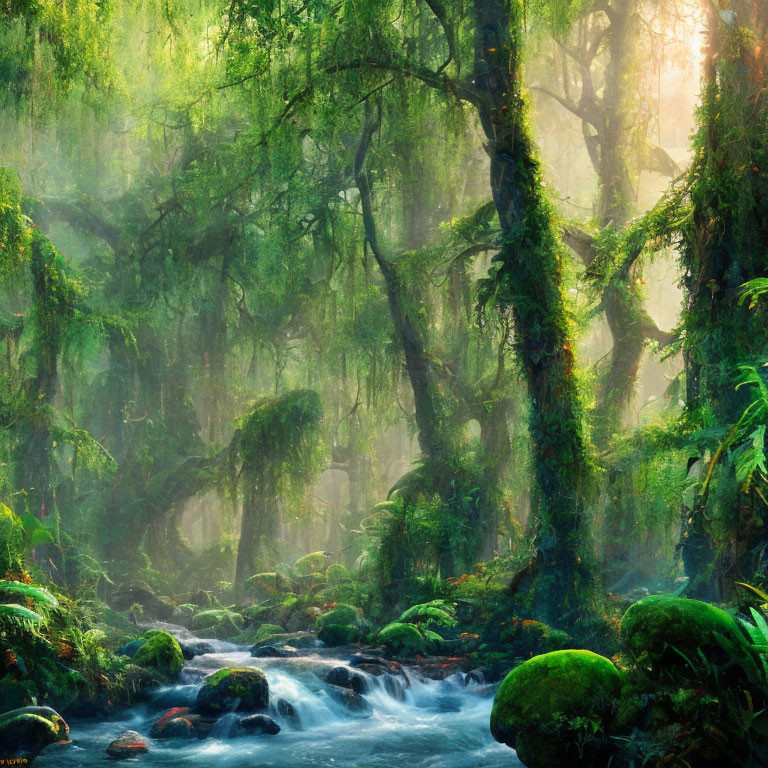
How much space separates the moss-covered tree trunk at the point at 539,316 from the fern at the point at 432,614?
112cm

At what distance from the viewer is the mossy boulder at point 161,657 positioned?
9000mm

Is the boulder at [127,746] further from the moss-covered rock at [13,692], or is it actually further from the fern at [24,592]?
the fern at [24,592]

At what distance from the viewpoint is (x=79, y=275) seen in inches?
508

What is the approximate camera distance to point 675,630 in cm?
588

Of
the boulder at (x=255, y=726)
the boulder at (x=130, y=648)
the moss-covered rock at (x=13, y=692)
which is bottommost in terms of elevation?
the boulder at (x=255, y=726)

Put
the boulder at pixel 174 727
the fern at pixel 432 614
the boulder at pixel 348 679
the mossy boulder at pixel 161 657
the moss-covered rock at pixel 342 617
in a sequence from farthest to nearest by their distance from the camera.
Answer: the moss-covered rock at pixel 342 617 < the fern at pixel 432 614 < the mossy boulder at pixel 161 657 < the boulder at pixel 348 679 < the boulder at pixel 174 727

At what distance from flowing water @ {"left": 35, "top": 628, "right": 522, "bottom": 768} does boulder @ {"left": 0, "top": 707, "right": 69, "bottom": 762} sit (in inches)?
3.9

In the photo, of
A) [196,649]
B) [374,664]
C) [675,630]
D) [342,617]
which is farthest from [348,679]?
[675,630]

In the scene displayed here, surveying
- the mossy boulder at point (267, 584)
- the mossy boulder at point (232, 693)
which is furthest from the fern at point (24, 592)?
the mossy boulder at point (267, 584)

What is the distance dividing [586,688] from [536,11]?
8.43 metres

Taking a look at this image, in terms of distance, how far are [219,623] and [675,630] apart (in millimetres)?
8779

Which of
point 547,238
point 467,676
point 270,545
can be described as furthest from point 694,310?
point 270,545

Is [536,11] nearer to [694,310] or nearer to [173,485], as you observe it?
[694,310]

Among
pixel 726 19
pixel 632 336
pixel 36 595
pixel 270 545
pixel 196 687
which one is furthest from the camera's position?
pixel 270 545
